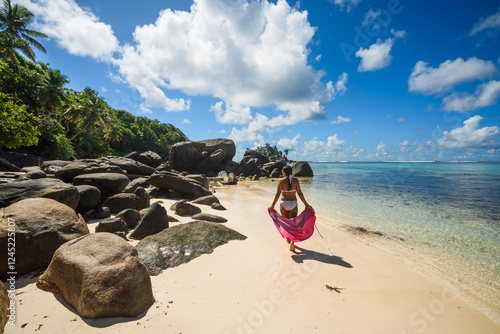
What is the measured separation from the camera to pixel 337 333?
2779 millimetres

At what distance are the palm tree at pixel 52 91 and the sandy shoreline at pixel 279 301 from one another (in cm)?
3422

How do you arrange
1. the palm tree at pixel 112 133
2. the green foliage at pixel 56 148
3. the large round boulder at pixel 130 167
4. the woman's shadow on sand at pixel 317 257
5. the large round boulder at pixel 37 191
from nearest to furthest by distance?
the large round boulder at pixel 37 191, the woman's shadow on sand at pixel 317 257, the large round boulder at pixel 130 167, the green foliage at pixel 56 148, the palm tree at pixel 112 133

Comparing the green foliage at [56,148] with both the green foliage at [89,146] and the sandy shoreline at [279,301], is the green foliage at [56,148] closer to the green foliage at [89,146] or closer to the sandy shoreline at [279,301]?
the green foliage at [89,146]

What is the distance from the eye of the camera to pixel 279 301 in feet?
11.1

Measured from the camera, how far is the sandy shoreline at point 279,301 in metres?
2.71

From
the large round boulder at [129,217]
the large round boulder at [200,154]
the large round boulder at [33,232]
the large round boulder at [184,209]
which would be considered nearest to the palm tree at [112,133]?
the large round boulder at [200,154]

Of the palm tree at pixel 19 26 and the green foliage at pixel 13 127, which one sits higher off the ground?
the palm tree at pixel 19 26

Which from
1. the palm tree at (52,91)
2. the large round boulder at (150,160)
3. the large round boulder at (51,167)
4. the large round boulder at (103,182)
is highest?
the palm tree at (52,91)

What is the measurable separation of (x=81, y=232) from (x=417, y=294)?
22.5 ft

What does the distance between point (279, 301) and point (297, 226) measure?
233cm

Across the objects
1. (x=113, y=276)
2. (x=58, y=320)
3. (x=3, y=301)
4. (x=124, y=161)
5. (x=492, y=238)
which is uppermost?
(x=124, y=161)

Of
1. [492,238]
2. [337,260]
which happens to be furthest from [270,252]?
[492,238]

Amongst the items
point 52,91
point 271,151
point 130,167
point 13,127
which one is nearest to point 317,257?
point 130,167

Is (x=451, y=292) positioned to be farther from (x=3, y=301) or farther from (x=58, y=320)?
(x=3, y=301)
